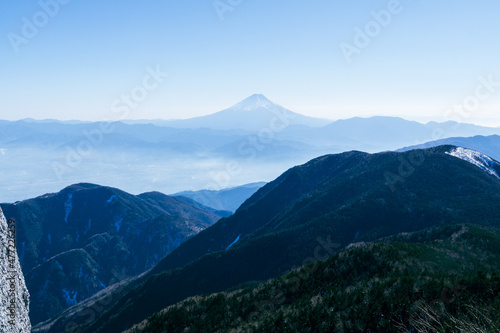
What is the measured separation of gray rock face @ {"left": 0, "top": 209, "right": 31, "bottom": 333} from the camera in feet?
92.3

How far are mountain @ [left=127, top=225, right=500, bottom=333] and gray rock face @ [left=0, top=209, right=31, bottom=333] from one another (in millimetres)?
12444

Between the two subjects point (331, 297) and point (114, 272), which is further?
point (114, 272)

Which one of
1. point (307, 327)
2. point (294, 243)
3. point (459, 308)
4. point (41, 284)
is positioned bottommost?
point (41, 284)

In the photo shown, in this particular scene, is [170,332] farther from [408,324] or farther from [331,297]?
[408,324]

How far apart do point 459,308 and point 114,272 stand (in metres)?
197

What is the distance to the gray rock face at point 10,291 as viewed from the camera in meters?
28.1

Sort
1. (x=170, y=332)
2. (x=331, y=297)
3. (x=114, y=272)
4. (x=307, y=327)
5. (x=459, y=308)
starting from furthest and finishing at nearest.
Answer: (x=114, y=272) < (x=170, y=332) < (x=331, y=297) < (x=307, y=327) < (x=459, y=308)

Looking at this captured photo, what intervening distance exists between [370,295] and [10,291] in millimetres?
33284

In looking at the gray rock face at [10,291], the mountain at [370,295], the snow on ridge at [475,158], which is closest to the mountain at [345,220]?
the snow on ridge at [475,158]

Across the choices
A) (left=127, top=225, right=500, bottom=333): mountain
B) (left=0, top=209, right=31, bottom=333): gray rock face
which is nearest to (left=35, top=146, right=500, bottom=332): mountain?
(left=127, top=225, right=500, bottom=333): mountain

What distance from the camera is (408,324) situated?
19.4 m

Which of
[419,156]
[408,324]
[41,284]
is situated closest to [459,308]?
[408,324]

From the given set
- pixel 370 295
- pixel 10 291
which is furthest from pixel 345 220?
pixel 10 291

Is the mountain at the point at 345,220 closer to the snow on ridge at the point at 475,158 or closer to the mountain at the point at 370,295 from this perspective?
the snow on ridge at the point at 475,158
